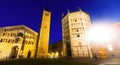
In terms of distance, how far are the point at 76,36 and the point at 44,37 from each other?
1142 centimetres

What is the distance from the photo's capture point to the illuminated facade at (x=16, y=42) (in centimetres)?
2459

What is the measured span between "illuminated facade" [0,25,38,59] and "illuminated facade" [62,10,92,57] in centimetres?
1231

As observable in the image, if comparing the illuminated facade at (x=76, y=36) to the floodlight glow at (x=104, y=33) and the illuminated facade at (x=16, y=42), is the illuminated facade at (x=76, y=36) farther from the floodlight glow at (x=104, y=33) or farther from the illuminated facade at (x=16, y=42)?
the illuminated facade at (x=16, y=42)

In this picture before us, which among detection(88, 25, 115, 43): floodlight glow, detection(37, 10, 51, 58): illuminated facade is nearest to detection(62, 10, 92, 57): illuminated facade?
detection(88, 25, 115, 43): floodlight glow

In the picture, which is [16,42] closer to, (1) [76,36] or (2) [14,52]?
(2) [14,52]

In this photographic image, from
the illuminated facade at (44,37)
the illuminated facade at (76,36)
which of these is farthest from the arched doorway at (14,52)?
the illuminated facade at (76,36)

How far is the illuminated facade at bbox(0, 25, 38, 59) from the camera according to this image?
80.7 feet

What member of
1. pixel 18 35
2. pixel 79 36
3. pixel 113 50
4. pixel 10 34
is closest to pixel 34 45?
pixel 18 35

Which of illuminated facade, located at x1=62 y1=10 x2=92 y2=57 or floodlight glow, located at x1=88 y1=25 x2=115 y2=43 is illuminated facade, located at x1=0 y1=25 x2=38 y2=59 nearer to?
illuminated facade, located at x1=62 y1=10 x2=92 y2=57

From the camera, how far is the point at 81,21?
31812 millimetres

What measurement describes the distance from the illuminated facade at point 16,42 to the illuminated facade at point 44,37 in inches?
119

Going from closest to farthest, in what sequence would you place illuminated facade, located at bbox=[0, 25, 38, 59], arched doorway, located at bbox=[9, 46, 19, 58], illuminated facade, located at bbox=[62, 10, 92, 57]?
illuminated facade, located at bbox=[0, 25, 38, 59] < arched doorway, located at bbox=[9, 46, 19, 58] < illuminated facade, located at bbox=[62, 10, 92, 57]

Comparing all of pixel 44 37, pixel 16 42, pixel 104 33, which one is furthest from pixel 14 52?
pixel 104 33

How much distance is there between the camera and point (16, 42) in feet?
86.4
